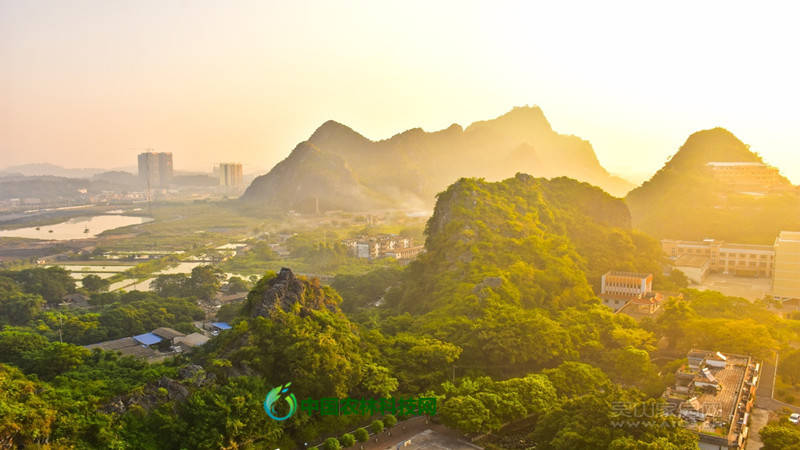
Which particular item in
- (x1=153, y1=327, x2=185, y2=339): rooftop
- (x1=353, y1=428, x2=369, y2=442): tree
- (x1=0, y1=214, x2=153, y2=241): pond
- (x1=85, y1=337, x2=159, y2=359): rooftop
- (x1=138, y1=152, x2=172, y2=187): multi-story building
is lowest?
(x1=85, y1=337, x2=159, y2=359): rooftop

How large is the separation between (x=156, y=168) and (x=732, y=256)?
12660 cm

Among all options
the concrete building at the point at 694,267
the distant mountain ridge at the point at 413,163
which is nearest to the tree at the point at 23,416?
the concrete building at the point at 694,267

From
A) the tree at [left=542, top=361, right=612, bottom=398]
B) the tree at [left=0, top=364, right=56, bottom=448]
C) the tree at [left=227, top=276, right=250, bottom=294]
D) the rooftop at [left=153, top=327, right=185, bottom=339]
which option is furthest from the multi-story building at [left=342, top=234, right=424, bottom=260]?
the tree at [left=0, top=364, right=56, bottom=448]

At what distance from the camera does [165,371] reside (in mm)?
13602

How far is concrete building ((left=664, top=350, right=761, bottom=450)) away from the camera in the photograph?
12273mm

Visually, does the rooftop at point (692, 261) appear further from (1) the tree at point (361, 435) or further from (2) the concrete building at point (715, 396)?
(1) the tree at point (361, 435)

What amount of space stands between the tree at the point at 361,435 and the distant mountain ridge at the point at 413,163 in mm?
66673

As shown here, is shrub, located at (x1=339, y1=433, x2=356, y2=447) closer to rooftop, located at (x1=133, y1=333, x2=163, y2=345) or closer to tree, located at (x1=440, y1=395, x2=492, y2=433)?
tree, located at (x1=440, y1=395, x2=492, y2=433)

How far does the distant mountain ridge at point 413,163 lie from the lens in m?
85.8

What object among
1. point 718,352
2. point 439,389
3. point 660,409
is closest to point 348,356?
point 439,389

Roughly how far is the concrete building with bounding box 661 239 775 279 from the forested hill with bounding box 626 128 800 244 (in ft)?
6.96

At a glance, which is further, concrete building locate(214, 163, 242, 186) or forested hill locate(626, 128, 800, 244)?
concrete building locate(214, 163, 242, 186)

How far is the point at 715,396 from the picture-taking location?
1405 centimetres

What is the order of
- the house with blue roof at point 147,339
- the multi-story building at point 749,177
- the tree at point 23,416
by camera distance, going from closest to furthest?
the tree at point 23,416, the house with blue roof at point 147,339, the multi-story building at point 749,177
